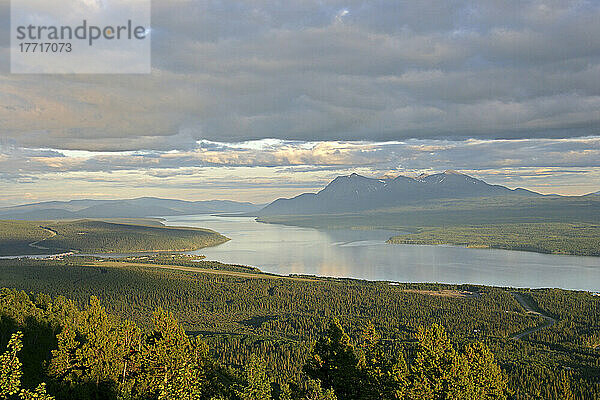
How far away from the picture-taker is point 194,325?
99938 mm

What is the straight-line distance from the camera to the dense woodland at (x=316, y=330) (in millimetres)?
24156

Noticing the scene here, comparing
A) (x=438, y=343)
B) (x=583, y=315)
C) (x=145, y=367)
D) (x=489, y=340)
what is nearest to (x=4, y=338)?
(x=145, y=367)

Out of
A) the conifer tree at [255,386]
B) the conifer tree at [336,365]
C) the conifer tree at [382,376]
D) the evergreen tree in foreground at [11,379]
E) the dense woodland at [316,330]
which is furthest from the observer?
the conifer tree at [336,365]

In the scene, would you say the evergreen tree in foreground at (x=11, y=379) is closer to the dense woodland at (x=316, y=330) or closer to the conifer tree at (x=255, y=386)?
the dense woodland at (x=316, y=330)

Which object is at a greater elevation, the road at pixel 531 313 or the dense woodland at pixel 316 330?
the dense woodland at pixel 316 330

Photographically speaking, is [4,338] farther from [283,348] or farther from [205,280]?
[205,280]

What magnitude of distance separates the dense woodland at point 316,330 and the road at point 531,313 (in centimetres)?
161

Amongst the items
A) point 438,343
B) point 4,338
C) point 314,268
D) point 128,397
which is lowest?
point 314,268

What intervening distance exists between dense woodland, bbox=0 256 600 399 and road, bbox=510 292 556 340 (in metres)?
1.61

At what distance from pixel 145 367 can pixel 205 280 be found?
128256 mm

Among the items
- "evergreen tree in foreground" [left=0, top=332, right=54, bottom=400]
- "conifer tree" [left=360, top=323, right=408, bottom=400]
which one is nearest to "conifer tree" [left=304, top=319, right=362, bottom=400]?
"conifer tree" [left=360, top=323, right=408, bottom=400]

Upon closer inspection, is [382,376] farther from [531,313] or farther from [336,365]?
[531,313]

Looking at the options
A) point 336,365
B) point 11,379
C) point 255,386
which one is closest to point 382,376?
point 336,365

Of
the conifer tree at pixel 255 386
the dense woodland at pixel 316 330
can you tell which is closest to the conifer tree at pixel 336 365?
the dense woodland at pixel 316 330
